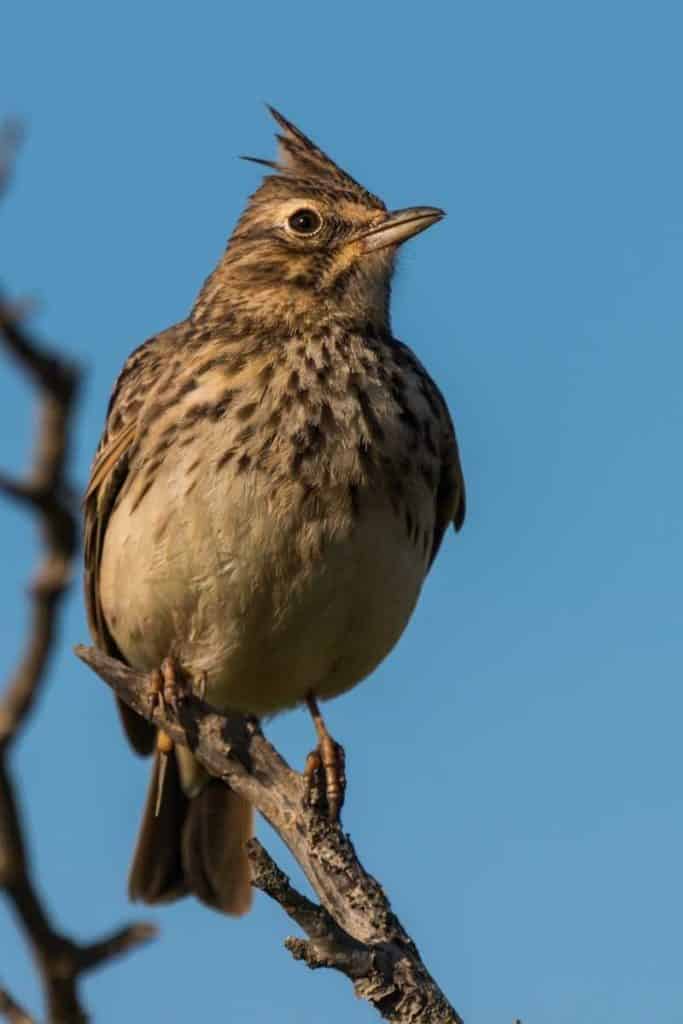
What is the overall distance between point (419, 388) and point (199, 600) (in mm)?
1585

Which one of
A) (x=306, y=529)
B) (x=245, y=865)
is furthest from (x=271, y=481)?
(x=245, y=865)

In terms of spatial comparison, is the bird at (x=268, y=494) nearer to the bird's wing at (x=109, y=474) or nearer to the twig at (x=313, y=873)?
the bird's wing at (x=109, y=474)

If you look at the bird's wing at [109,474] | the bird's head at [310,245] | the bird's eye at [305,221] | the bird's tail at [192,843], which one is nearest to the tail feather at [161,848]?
the bird's tail at [192,843]

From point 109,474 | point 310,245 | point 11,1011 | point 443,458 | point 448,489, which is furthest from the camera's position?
point 310,245

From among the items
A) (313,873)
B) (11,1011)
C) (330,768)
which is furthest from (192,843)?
(11,1011)

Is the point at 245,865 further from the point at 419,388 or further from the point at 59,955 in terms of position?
the point at 59,955

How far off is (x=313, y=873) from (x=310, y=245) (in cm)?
366

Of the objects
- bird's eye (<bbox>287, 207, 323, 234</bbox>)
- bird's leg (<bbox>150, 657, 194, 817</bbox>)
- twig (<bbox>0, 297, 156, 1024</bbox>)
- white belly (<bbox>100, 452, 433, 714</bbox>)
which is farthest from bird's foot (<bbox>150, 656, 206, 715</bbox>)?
twig (<bbox>0, 297, 156, 1024</bbox>)

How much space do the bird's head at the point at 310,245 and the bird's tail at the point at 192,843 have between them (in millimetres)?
2436

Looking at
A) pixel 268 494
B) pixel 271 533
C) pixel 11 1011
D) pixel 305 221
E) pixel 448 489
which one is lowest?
pixel 11 1011

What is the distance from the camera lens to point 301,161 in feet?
28.0

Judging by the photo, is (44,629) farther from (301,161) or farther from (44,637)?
(301,161)

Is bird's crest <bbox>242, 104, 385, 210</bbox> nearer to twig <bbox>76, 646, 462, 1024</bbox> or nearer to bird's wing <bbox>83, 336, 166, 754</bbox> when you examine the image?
bird's wing <bbox>83, 336, 166, 754</bbox>

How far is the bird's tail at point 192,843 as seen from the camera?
8.27m
